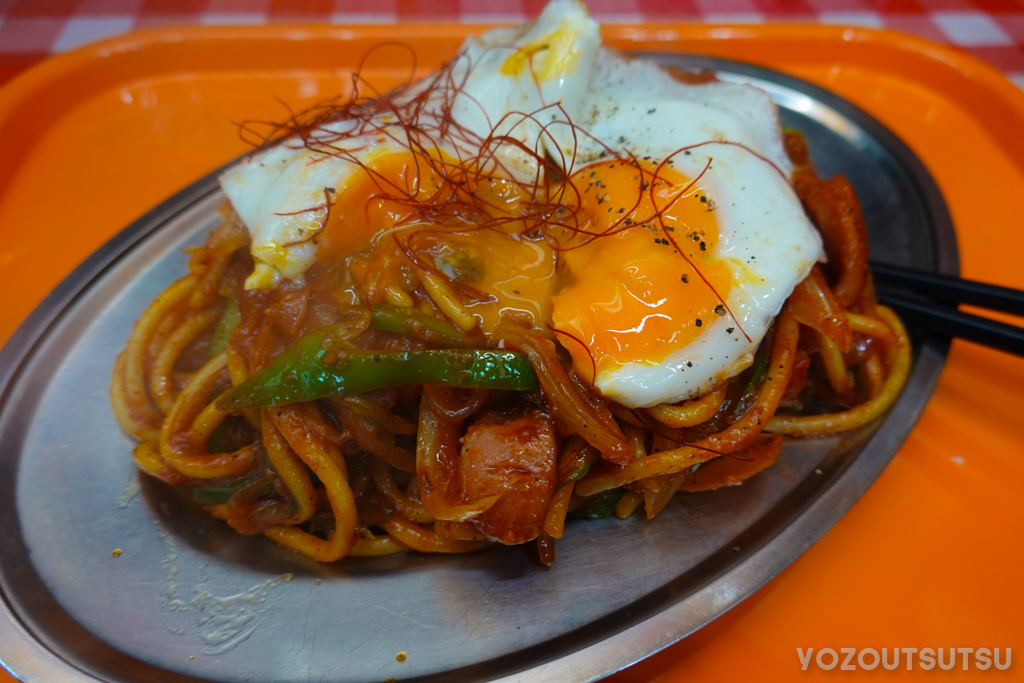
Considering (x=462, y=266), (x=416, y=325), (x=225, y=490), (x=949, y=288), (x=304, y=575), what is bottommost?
(x=304, y=575)

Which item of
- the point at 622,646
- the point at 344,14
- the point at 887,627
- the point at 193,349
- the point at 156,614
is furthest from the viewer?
the point at 344,14

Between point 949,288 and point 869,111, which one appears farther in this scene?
point 869,111

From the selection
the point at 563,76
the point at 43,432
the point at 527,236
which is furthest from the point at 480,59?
the point at 43,432

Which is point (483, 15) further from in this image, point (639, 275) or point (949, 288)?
point (949, 288)

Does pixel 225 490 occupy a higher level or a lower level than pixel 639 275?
lower

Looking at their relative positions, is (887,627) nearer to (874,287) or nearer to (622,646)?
(622,646)

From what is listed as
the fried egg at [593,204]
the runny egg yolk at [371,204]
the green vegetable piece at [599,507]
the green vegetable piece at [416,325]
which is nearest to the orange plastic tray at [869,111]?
the green vegetable piece at [599,507]


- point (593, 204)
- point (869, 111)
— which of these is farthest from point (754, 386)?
point (869, 111)

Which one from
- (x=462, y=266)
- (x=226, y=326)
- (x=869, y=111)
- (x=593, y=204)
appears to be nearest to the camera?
(x=462, y=266)
